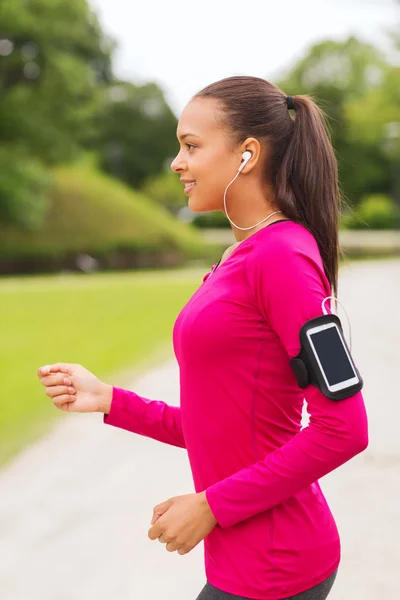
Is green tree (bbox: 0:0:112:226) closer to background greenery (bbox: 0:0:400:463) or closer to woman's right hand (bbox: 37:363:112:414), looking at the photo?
background greenery (bbox: 0:0:400:463)

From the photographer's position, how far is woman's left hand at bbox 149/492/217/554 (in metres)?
1.76

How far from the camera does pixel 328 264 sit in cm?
201

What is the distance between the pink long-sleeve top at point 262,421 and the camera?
1679 mm

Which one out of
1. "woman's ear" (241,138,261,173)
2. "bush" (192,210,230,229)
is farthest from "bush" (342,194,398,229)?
"woman's ear" (241,138,261,173)

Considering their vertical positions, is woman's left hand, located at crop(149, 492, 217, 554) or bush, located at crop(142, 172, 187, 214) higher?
bush, located at crop(142, 172, 187, 214)

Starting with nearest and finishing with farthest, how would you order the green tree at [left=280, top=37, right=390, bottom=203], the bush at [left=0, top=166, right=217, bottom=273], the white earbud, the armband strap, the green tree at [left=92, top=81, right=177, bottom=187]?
the armband strap → the white earbud → the bush at [left=0, top=166, right=217, bottom=273] → the green tree at [left=280, top=37, right=390, bottom=203] → the green tree at [left=92, top=81, right=177, bottom=187]

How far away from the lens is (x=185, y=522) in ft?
5.78

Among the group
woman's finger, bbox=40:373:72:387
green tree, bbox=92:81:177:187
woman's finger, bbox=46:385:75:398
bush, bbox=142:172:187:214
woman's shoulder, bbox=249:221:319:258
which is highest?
green tree, bbox=92:81:177:187

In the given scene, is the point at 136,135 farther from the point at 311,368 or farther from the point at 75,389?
the point at 311,368

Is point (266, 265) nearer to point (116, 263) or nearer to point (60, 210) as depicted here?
point (116, 263)

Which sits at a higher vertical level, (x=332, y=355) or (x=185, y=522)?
(x=332, y=355)

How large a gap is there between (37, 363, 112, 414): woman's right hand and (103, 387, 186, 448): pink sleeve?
0.03m

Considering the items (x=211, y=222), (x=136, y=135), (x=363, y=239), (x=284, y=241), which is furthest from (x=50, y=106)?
(x=136, y=135)

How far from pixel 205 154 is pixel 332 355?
1.70 ft
